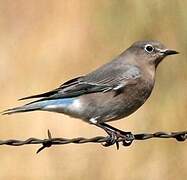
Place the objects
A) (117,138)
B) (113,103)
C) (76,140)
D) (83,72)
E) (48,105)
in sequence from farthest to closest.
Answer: (83,72) → (113,103) → (117,138) → (48,105) → (76,140)

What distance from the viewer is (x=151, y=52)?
11.3 meters

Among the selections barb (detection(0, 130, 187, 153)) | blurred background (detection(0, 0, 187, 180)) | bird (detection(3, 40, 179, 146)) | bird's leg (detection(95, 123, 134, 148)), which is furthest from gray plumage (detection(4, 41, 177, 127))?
blurred background (detection(0, 0, 187, 180))

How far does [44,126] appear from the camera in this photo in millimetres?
13312

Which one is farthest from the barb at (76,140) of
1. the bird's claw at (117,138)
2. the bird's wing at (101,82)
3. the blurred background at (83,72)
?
the blurred background at (83,72)

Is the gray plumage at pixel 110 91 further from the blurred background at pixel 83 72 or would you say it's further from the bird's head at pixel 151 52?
the blurred background at pixel 83 72

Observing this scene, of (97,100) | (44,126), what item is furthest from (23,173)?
(97,100)

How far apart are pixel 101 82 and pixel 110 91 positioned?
0.39ft

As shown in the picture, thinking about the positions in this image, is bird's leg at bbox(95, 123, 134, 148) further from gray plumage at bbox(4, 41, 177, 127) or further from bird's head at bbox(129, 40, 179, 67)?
bird's head at bbox(129, 40, 179, 67)

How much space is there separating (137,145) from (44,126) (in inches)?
45.5

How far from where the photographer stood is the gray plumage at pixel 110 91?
427 inches

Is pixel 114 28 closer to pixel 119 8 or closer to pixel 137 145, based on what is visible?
pixel 119 8

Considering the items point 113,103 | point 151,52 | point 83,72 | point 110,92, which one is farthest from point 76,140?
point 83,72

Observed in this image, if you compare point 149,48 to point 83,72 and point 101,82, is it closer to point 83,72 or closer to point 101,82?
point 101,82

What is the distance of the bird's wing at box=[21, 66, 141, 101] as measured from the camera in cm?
1099
